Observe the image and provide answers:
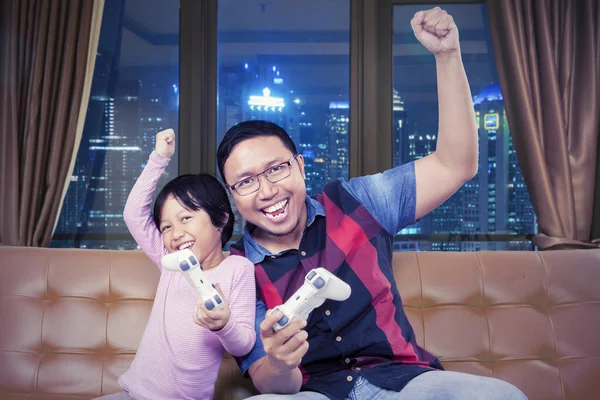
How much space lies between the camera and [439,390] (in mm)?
1339

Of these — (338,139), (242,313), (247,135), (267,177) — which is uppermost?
(338,139)

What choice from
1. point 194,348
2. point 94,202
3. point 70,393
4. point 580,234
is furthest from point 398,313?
point 94,202

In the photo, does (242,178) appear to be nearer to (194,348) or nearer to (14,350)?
(194,348)

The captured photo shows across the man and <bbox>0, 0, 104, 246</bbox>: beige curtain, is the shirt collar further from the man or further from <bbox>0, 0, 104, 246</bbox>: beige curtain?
<bbox>0, 0, 104, 246</bbox>: beige curtain

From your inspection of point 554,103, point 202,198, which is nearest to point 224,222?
point 202,198

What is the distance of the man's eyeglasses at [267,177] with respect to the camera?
1.55 m

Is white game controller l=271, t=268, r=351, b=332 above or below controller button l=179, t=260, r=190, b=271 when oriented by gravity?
below

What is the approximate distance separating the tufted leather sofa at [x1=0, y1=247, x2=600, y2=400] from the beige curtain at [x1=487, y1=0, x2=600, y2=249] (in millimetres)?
436

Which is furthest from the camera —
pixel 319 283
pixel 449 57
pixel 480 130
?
pixel 480 130

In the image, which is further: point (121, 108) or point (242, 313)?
point (121, 108)

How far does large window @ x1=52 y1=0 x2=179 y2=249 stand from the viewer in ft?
9.48

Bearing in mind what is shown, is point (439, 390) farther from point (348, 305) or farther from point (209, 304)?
point (209, 304)

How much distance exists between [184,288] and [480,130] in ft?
6.10

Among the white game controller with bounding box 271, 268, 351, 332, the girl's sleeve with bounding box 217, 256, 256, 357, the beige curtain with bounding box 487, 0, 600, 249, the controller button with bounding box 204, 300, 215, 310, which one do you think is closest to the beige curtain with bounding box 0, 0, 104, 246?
the girl's sleeve with bounding box 217, 256, 256, 357
